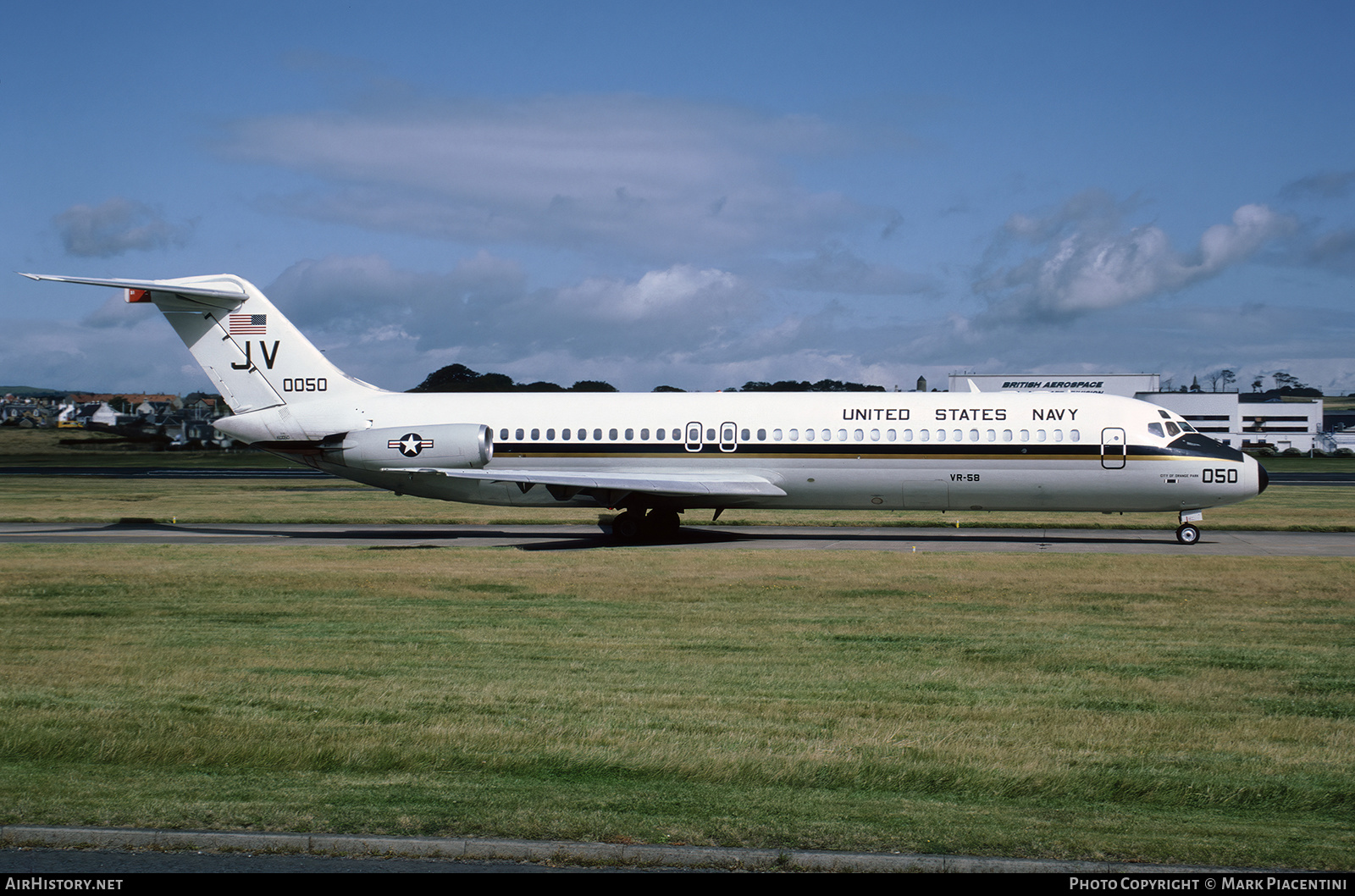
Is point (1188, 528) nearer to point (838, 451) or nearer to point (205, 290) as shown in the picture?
point (838, 451)

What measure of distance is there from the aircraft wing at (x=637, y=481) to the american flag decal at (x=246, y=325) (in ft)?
17.6

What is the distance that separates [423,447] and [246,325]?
6.17 metres

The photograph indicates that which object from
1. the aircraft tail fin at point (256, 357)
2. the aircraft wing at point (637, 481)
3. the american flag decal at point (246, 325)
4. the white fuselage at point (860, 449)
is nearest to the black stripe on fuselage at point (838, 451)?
the white fuselage at point (860, 449)

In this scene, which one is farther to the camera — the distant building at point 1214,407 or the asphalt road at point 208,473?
the distant building at point 1214,407

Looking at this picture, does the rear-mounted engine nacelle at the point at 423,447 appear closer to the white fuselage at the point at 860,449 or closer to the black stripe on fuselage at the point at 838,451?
the white fuselage at the point at 860,449

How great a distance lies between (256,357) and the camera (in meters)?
29.5

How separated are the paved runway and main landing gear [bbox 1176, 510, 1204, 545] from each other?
24cm

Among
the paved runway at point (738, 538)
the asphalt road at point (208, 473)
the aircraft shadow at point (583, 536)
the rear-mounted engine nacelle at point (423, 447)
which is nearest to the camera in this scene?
the paved runway at point (738, 538)

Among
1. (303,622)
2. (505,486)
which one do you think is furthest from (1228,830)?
(505,486)

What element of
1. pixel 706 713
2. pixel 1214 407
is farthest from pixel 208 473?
pixel 1214 407

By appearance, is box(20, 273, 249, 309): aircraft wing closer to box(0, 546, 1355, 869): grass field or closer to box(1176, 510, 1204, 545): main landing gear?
box(0, 546, 1355, 869): grass field

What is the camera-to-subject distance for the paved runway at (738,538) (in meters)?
26.1

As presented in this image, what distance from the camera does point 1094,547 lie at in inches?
1032
